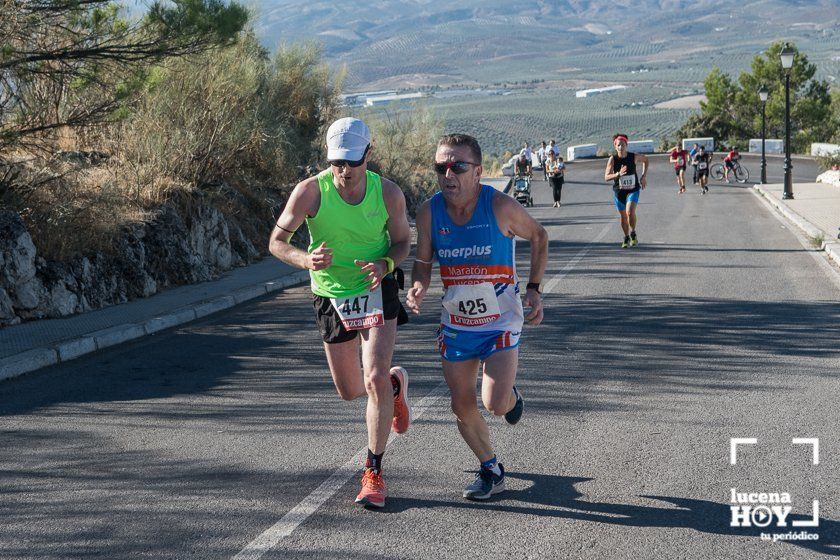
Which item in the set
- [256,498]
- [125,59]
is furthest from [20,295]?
[256,498]

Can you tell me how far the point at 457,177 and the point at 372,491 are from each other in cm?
168

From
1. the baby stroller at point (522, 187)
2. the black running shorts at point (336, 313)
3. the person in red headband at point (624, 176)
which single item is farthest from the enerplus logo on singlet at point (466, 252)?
the baby stroller at point (522, 187)

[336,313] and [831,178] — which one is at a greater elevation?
[336,313]

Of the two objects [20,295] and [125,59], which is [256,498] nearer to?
[20,295]

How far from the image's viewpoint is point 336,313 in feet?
20.8

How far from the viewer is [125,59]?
46.5 feet

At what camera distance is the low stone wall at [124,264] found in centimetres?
1266

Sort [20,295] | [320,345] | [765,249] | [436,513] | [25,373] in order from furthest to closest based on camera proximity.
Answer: [765,249]
[20,295]
[320,345]
[25,373]
[436,513]

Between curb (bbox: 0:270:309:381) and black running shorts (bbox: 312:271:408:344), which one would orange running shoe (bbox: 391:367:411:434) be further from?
curb (bbox: 0:270:309:381)

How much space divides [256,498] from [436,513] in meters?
1.01

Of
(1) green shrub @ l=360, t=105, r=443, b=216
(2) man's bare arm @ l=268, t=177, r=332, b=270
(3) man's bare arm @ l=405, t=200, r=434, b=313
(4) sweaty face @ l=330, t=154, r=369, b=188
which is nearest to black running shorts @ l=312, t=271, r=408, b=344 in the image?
(3) man's bare arm @ l=405, t=200, r=434, b=313

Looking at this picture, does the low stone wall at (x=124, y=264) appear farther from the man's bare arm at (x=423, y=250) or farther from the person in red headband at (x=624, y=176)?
the man's bare arm at (x=423, y=250)

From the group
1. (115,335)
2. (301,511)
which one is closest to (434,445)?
(301,511)

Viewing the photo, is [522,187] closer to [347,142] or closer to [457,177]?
[347,142]
